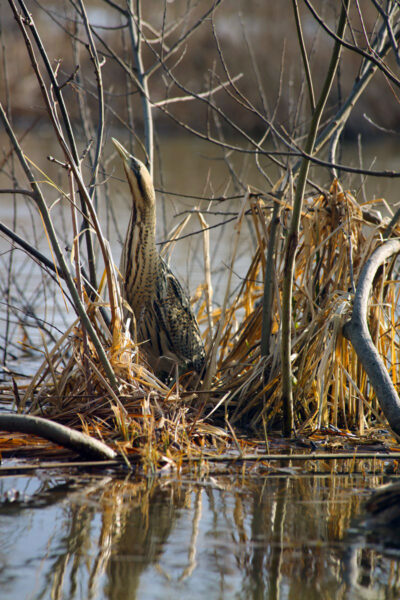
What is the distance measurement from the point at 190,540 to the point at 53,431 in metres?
0.59

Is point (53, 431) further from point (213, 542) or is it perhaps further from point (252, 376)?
point (252, 376)

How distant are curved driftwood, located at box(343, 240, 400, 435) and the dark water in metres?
0.28

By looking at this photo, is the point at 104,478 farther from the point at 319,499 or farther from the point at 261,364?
the point at 261,364

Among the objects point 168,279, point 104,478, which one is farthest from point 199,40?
point 104,478

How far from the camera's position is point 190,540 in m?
2.12

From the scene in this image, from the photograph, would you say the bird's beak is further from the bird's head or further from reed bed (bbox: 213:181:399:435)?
reed bed (bbox: 213:181:399:435)

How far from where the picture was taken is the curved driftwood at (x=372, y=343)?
2691 millimetres

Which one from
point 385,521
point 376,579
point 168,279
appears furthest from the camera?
point 168,279

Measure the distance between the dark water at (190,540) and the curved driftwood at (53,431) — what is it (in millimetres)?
89

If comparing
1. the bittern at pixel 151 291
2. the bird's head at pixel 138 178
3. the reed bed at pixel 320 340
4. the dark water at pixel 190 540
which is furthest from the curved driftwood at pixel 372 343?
the bird's head at pixel 138 178

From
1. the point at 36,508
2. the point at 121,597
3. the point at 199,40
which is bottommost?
the point at 121,597

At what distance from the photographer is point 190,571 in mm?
1948

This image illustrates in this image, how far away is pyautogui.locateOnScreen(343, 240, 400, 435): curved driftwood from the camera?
106 inches

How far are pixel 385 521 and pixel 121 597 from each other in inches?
32.5
